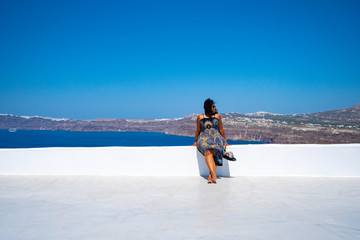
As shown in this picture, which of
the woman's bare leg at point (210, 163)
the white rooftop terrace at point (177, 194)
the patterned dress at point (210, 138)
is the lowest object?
the white rooftop terrace at point (177, 194)

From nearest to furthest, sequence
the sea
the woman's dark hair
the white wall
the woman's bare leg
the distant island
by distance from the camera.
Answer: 1. the woman's bare leg
2. the woman's dark hair
3. the white wall
4. the distant island
5. the sea

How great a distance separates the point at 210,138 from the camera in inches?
157

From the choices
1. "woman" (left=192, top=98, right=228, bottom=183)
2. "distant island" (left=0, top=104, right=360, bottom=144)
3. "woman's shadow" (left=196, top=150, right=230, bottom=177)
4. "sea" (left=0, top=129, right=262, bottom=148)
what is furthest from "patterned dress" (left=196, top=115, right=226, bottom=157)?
"sea" (left=0, top=129, right=262, bottom=148)

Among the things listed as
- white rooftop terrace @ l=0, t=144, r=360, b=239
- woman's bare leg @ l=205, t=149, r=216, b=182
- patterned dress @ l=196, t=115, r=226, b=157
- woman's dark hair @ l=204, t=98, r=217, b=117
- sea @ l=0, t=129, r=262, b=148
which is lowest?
sea @ l=0, t=129, r=262, b=148

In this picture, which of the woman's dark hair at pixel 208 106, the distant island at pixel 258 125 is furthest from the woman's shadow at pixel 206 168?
the distant island at pixel 258 125

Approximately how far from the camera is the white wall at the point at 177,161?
4.29 m

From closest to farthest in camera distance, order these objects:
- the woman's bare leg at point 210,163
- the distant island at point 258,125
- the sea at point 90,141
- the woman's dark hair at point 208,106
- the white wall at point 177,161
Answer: the woman's bare leg at point 210,163 < the woman's dark hair at point 208,106 < the white wall at point 177,161 < the distant island at point 258,125 < the sea at point 90,141

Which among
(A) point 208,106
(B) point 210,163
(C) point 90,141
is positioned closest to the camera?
(B) point 210,163

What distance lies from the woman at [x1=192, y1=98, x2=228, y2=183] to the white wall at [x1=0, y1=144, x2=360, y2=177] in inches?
14.7

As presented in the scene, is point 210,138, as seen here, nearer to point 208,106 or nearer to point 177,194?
point 208,106

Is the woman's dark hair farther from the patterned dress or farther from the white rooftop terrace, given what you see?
the white rooftop terrace

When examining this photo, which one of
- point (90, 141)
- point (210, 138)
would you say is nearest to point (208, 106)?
point (210, 138)

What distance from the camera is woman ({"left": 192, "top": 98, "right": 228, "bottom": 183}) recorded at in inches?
156

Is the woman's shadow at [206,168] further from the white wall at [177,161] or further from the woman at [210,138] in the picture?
the woman at [210,138]
